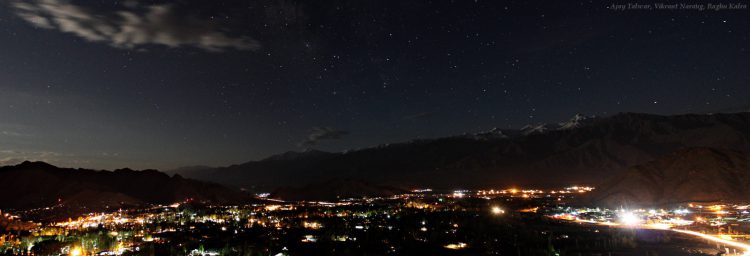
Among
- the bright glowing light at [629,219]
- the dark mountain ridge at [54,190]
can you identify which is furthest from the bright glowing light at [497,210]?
the dark mountain ridge at [54,190]

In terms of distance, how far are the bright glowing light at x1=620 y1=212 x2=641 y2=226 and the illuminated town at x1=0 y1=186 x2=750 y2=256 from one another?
0.61 feet

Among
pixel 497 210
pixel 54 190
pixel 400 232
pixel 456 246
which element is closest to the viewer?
pixel 456 246

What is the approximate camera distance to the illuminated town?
85750 millimetres

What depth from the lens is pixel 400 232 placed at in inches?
4230

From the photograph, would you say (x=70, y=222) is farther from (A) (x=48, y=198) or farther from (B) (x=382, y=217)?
(B) (x=382, y=217)

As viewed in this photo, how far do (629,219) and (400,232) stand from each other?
44755 mm

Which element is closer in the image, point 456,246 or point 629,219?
point 456,246

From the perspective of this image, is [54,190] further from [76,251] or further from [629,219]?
[629,219]

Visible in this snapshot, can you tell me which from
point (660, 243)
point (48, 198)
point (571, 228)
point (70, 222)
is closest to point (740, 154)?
point (571, 228)

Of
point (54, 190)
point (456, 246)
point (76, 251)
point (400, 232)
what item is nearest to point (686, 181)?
point (456, 246)

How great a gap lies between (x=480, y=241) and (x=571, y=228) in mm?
21457

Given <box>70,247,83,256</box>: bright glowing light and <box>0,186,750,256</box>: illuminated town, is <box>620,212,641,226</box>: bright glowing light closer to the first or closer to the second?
<box>0,186,750,256</box>: illuminated town

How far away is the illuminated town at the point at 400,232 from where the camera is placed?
8575cm

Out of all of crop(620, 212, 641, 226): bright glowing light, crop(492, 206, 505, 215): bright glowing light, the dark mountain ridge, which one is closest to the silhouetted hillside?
crop(620, 212, 641, 226): bright glowing light
